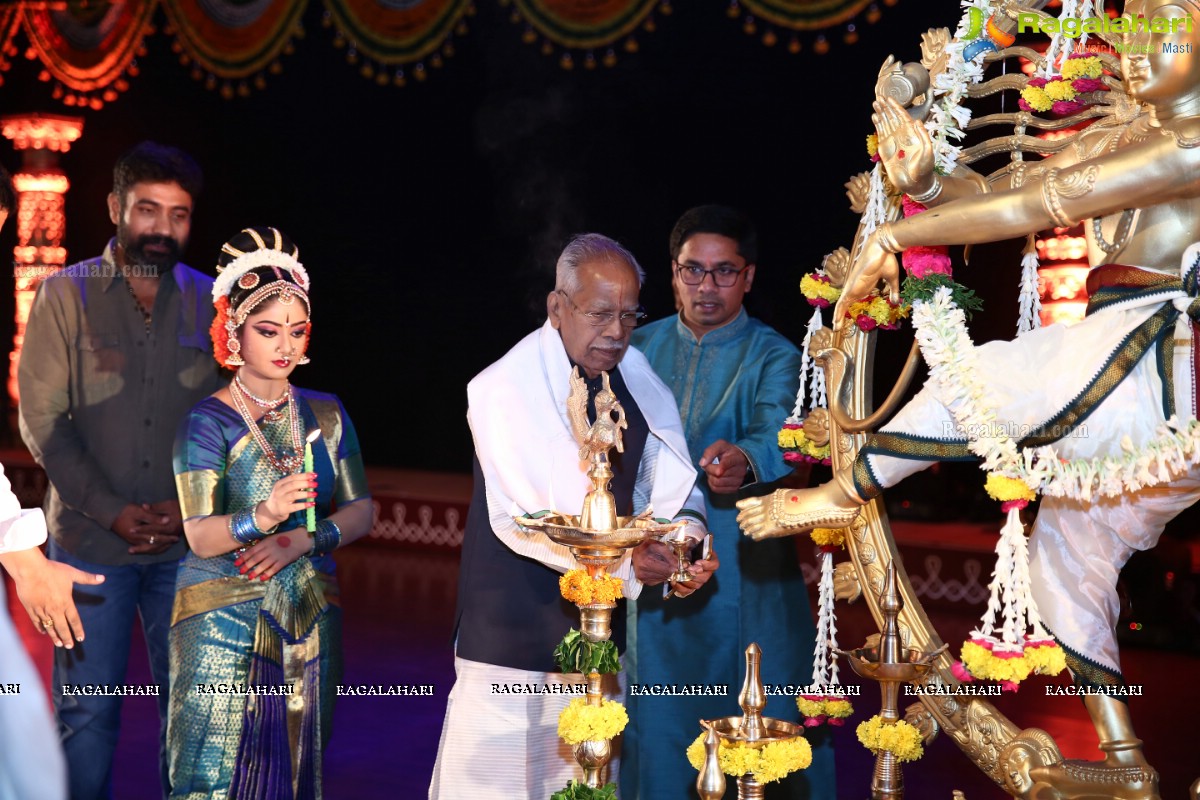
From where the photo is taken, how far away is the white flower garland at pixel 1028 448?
108 inches

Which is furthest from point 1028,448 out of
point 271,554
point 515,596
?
point 271,554

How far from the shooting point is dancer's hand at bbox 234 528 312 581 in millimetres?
3365

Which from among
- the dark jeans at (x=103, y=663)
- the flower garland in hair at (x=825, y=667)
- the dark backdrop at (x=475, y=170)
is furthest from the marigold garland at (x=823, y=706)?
the dark backdrop at (x=475, y=170)

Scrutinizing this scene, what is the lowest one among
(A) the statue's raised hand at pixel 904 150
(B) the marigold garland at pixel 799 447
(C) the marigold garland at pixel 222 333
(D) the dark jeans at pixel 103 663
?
(D) the dark jeans at pixel 103 663

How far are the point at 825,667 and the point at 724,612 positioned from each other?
55 cm

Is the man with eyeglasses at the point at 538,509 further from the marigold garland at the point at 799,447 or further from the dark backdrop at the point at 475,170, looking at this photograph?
the dark backdrop at the point at 475,170

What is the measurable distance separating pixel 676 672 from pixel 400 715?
1890 mm

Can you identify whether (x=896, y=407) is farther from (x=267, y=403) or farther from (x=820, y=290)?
(x=267, y=403)

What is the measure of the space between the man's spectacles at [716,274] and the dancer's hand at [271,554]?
1.33m

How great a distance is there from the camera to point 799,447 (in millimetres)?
3506

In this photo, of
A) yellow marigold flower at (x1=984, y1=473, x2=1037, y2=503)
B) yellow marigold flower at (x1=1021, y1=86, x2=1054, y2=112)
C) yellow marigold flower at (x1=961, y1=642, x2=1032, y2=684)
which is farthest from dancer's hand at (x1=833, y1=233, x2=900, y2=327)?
yellow marigold flower at (x1=961, y1=642, x2=1032, y2=684)

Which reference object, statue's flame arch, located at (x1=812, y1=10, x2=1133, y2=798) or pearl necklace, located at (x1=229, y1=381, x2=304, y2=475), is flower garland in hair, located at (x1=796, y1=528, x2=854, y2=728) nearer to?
statue's flame arch, located at (x1=812, y1=10, x2=1133, y2=798)

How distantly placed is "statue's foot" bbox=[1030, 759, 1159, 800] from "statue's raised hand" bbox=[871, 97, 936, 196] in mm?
1299

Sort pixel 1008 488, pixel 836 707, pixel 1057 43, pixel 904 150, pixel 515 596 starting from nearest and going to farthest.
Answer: pixel 1008 488 → pixel 904 150 → pixel 1057 43 → pixel 515 596 → pixel 836 707
